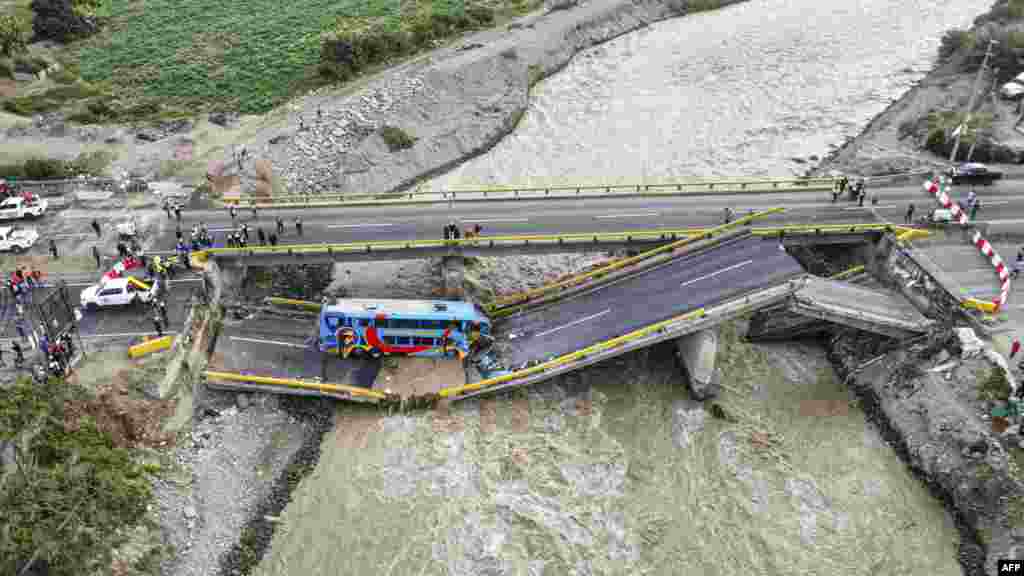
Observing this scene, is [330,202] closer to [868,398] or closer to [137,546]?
[137,546]

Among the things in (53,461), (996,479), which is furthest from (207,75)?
(996,479)

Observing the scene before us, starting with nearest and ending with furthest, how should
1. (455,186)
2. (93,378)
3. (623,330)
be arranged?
1. (93,378)
2. (623,330)
3. (455,186)

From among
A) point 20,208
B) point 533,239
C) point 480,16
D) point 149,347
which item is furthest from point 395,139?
point 480,16

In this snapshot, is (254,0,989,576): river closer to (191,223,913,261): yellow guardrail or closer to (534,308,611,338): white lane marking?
(534,308,611,338): white lane marking

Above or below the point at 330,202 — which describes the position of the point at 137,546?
below

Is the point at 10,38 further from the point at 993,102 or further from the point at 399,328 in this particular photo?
the point at 993,102

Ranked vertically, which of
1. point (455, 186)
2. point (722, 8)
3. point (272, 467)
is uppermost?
point (722, 8)
